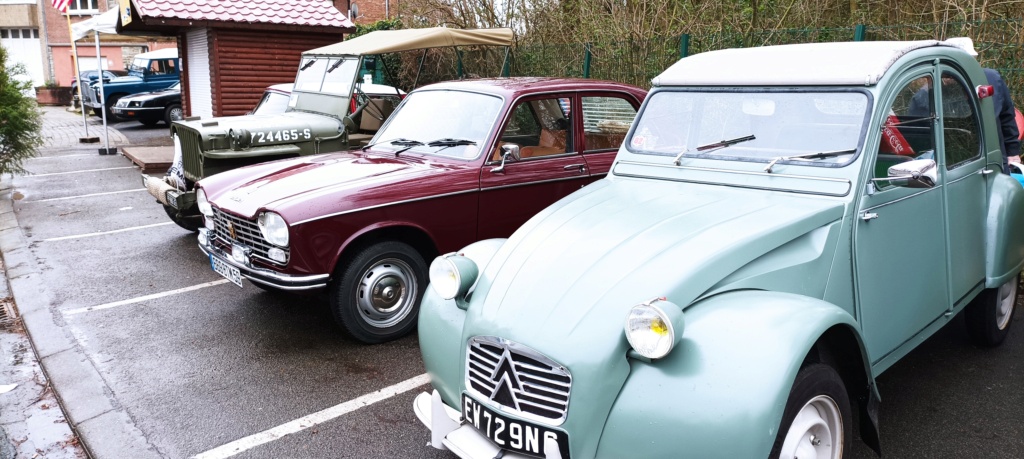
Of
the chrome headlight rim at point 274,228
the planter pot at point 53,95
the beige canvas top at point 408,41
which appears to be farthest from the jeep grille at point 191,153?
the planter pot at point 53,95

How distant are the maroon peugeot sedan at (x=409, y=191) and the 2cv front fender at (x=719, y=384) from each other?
8.94 ft

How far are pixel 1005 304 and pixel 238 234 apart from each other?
16.5 ft

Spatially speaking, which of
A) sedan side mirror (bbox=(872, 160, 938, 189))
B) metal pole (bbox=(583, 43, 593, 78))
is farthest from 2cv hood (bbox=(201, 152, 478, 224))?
metal pole (bbox=(583, 43, 593, 78))

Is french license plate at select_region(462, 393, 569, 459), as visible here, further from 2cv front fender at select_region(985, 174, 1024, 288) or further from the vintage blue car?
2cv front fender at select_region(985, 174, 1024, 288)

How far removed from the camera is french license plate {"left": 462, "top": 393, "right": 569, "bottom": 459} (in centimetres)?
258

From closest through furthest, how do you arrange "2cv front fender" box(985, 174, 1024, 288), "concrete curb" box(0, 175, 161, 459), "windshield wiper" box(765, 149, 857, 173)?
"windshield wiper" box(765, 149, 857, 173) → "concrete curb" box(0, 175, 161, 459) → "2cv front fender" box(985, 174, 1024, 288)

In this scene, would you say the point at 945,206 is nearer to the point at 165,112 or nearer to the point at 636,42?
the point at 636,42

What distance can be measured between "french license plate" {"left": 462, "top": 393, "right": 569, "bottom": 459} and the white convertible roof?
2.06 m

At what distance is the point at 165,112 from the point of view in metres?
19.8

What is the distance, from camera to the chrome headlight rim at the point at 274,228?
4688 millimetres

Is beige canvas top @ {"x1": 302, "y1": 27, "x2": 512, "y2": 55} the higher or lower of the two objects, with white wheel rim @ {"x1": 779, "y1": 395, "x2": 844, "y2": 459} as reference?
higher

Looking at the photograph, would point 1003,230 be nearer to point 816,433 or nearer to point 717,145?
point 717,145

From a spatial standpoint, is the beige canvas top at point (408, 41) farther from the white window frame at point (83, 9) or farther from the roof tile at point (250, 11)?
the white window frame at point (83, 9)

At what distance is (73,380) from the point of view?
15.4 ft
